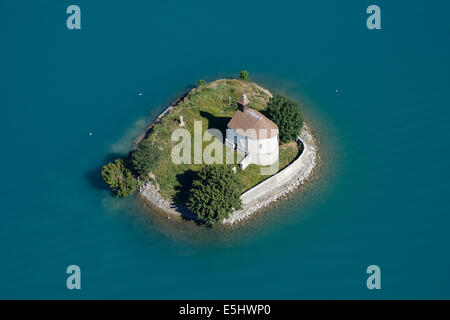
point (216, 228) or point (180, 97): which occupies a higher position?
point (180, 97)

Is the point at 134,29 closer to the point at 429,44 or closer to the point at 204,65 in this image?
the point at 204,65

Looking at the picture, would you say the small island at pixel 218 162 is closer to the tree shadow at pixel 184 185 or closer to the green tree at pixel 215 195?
the green tree at pixel 215 195

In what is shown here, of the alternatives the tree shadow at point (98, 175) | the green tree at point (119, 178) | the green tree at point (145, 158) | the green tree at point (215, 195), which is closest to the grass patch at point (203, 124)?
the green tree at point (145, 158)

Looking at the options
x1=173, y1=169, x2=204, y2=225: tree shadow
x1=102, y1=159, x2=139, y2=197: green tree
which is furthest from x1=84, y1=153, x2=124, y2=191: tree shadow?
x1=173, y1=169, x2=204, y2=225: tree shadow

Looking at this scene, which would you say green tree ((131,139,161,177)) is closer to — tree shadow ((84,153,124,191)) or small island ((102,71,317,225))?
small island ((102,71,317,225))

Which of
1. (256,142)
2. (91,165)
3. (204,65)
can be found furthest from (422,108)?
(91,165)

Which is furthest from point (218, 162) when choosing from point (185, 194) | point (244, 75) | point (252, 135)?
point (244, 75)

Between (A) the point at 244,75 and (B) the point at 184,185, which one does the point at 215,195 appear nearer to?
(B) the point at 184,185
